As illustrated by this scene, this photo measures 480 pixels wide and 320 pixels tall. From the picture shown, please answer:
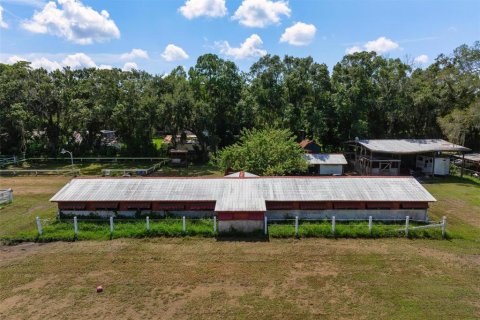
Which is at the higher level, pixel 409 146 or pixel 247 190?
pixel 409 146

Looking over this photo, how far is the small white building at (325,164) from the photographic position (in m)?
33.6

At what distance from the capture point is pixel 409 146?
3519 cm

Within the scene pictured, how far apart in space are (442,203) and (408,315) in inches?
646

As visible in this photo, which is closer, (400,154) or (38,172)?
(400,154)

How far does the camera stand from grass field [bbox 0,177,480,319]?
485 inches

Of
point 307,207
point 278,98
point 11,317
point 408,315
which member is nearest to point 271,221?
point 307,207

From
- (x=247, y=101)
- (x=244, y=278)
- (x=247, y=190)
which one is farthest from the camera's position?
(x=247, y=101)

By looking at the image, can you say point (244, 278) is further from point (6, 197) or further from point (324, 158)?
point (324, 158)

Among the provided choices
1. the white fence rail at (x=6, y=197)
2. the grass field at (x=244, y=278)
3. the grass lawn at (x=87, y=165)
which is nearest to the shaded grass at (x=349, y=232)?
the grass field at (x=244, y=278)

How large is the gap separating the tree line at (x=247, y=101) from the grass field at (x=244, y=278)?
22.0 metres

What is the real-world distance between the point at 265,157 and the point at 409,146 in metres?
17.0

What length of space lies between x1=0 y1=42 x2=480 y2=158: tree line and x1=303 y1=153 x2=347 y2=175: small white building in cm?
578

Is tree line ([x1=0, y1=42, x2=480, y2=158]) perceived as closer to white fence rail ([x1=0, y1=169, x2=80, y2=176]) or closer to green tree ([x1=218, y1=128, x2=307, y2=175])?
white fence rail ([x1=0, y1=169, x2=80, y2=176])

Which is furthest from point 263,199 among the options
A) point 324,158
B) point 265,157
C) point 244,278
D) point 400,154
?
point 400,154
